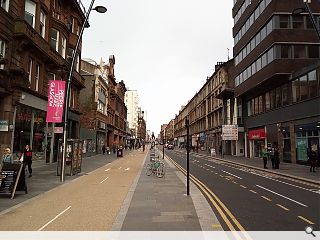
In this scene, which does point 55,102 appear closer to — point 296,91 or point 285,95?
point 296,91

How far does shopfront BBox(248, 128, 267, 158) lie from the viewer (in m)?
38.3

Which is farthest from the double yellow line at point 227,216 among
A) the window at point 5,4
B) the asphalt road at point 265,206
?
the window at point 5,4

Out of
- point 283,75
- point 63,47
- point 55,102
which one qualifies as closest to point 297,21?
point 283,75

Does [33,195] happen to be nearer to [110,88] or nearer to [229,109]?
[229,109]

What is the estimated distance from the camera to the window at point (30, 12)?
22.2 meters

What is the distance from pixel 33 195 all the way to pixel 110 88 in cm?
5109

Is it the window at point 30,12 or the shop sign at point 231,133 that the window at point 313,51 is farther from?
the window at point 30,12

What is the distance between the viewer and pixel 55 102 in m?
18.5

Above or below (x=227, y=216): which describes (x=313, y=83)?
above

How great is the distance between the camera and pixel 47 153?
26.5 meters

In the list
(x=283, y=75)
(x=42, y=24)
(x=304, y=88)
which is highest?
(x=42, y=24)

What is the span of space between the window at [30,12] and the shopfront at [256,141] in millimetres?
28422

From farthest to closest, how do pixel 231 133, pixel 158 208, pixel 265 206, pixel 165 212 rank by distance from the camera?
1. pixel 231 133
2. pixel 265 206
3. pixel 158 208
4. pixel 165 212

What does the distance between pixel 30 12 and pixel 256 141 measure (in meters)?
31.8
